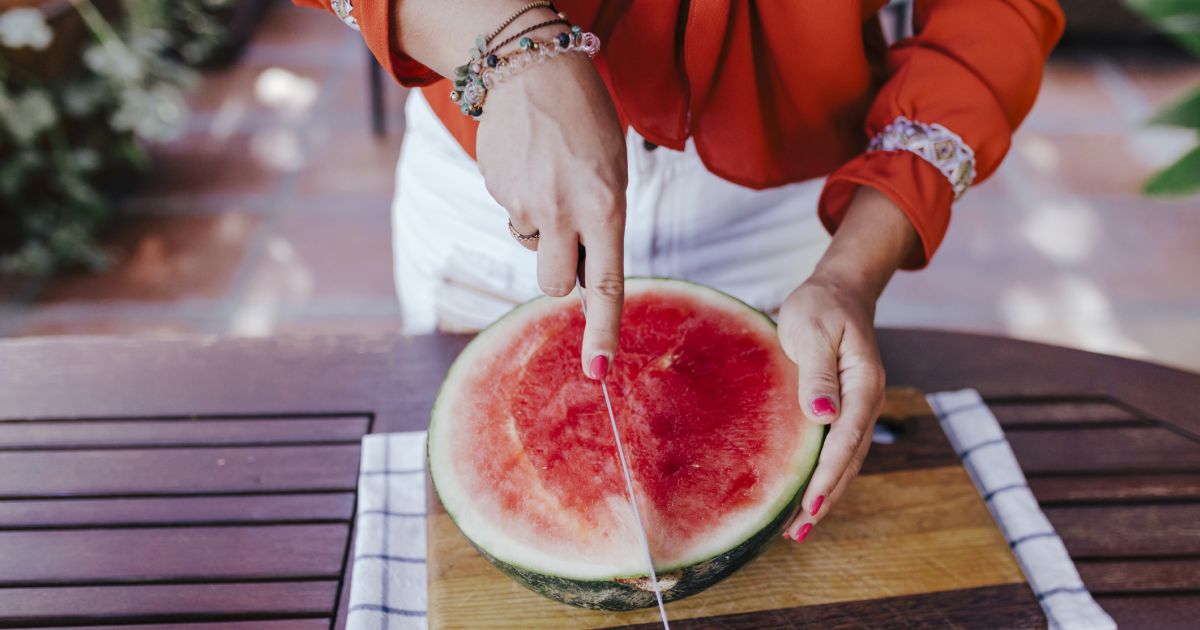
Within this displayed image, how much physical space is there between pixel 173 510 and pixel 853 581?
83 cm

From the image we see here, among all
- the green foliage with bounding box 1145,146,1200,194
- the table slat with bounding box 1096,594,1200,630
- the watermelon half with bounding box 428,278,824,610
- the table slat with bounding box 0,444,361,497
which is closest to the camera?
the watermelon half with bounding box 428,278,824,610

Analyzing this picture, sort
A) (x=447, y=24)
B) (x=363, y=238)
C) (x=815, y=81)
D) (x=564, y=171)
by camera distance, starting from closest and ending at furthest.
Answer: (x=564, y=171) → (x=447, y=24) → (x=815, y=81) → (x=363, y=238)

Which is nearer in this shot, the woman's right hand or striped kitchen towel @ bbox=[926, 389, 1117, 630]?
the woman's right hand

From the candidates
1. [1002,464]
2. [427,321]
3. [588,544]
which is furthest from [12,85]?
[1002,464]

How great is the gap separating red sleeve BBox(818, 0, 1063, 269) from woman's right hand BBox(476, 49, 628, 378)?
16.3 inches

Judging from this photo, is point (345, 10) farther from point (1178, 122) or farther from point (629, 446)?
point (1178, 122)

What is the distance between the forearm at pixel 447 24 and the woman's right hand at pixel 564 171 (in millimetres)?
76

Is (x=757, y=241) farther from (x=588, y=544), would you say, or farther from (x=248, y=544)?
(x=248, y=544)

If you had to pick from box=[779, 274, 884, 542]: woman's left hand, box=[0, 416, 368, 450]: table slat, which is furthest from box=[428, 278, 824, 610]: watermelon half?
box=[0, 416, 368, 450]: table slat

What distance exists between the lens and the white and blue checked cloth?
3.29 ft

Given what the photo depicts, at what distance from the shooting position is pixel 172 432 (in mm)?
1194

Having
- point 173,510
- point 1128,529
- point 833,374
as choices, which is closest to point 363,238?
point 173,510

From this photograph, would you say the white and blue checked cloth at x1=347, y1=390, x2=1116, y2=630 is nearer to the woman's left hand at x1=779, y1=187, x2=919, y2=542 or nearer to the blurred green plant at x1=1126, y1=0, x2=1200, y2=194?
the woman's left hand at x1=779, y1=187, x2=919, y2=542

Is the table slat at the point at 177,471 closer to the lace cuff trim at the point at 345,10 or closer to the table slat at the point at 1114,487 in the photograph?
the lace cuff trim at the point at 345,10
